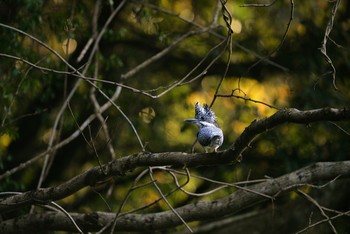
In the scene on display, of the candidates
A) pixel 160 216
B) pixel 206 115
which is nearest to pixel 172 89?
pixel 160 216

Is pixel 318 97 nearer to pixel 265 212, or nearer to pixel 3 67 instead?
pixel 265 212

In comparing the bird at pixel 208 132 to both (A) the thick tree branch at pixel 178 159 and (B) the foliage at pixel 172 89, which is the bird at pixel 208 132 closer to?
(A) the thick tree branch at pixel 178 159

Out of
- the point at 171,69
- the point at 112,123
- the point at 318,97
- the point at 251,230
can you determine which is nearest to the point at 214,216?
the point at 251,230

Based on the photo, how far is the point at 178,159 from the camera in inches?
141

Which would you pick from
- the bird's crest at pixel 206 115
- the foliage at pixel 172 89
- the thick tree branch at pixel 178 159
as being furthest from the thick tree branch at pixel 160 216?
the bird's crest at pixel 206 115

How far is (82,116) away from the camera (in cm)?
695

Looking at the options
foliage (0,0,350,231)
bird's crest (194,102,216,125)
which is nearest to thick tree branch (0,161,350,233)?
foliage (0,0,350,231)

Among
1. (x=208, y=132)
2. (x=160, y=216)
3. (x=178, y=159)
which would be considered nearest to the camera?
(x=178, y=159)

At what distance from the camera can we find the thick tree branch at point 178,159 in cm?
309

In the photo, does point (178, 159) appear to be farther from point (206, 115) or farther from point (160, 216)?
point (160, 216)

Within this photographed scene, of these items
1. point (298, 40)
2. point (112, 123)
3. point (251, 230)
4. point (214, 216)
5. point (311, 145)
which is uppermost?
point (298, 40)

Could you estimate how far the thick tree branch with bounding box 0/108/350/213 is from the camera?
10.2ft

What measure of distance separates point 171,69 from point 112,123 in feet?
3.36

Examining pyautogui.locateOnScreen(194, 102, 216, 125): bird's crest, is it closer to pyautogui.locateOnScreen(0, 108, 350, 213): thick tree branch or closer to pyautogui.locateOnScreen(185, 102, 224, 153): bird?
pyautogui.locateOnScreen(185, 102, 224, 153): bird
